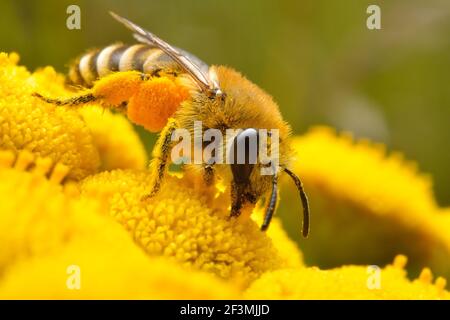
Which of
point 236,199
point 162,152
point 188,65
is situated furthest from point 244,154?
point 188,65

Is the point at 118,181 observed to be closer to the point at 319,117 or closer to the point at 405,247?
the point at 405,247

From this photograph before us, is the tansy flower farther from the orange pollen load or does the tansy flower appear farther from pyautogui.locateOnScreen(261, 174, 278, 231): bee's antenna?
pyautogui.locateOnScreen(261, 174, 278, 231): bee's antenna

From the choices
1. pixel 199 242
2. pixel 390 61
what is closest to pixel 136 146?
pixel 199 242

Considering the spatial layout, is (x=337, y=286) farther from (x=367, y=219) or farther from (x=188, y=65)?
(x=367, y=219)

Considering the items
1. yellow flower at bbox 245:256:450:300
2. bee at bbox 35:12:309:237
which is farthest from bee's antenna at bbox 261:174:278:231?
yellow flower at bbox 245:256:450:300

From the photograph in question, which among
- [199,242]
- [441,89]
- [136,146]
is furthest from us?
[441,89]

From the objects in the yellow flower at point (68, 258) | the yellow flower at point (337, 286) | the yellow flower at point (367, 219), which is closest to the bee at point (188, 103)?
the yellow flower at point (337, 286)
